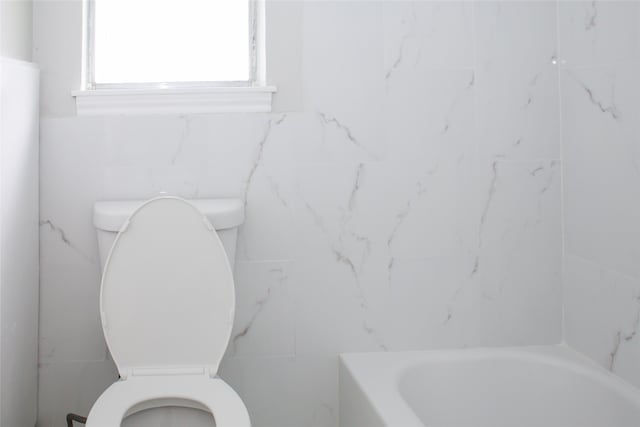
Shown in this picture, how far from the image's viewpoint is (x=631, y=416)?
1660 millimetres

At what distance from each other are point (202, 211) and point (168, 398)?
53cm

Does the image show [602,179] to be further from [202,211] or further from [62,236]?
[62,236]

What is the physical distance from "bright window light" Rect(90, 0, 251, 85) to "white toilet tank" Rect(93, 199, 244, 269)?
490 millimetres

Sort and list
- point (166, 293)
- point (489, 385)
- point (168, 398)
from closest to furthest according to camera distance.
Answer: point (168, 398), point (166, 293), point (489, 385)

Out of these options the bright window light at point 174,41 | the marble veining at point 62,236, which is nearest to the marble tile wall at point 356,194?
the marble veining at point 62,236

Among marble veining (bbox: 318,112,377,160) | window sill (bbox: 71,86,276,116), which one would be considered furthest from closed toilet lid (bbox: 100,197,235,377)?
marble veining (bbox: 318,112,377,160)

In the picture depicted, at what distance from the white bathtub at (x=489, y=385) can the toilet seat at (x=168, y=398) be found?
429 millimetres

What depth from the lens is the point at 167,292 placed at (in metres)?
1.71

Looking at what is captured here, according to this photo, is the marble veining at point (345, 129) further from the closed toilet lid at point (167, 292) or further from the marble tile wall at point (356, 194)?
the closed toilet lid at point (167, 292)

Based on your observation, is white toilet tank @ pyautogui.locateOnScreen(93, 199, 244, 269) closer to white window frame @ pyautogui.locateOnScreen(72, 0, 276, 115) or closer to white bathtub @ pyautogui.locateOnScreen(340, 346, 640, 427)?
white window frame @ pyautogui.locateOnScreen(72, 0, 276, 115)

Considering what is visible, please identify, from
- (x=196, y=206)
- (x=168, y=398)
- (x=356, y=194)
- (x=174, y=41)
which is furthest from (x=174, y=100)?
(x=168, y=398)

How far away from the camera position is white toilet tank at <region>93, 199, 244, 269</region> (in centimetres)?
174

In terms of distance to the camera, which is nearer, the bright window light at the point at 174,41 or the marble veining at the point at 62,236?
the marble veining at the point at 62,236

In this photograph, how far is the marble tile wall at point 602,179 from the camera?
1.71 m
